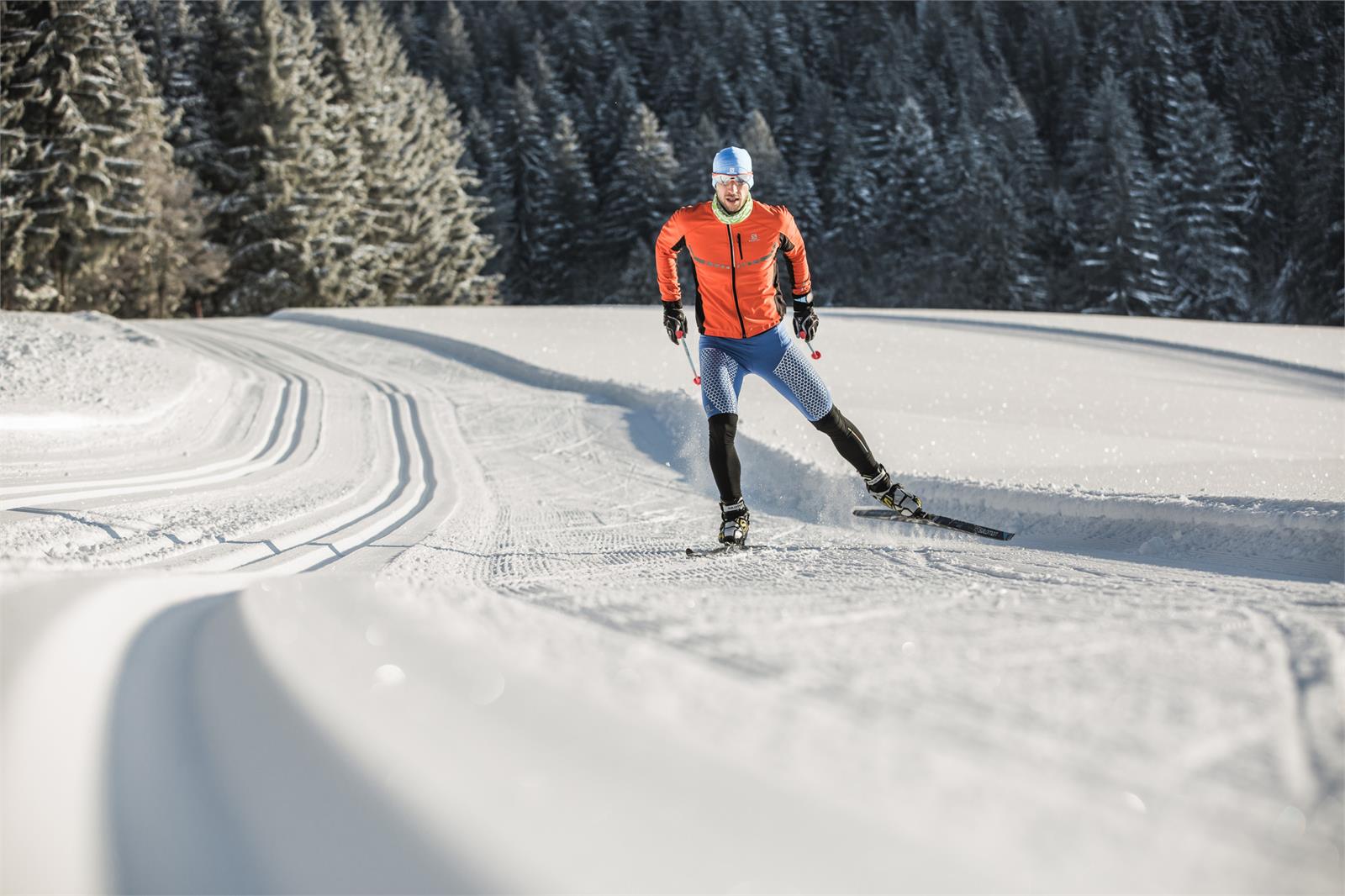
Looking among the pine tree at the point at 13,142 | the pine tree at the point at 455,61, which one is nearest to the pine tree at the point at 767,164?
the pine tree at the point at 455,61

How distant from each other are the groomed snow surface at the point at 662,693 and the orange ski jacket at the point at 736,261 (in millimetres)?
1152

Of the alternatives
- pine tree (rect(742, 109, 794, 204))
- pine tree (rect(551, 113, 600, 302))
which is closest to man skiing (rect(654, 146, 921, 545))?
pine tree (rect(742, 109, 794, 204))

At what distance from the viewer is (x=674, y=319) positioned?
5.16 m

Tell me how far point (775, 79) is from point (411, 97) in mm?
34457

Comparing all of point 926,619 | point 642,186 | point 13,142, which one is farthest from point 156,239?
point 926,619

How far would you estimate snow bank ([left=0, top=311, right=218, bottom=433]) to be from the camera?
5852mm

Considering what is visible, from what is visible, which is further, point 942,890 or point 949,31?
point 949,31

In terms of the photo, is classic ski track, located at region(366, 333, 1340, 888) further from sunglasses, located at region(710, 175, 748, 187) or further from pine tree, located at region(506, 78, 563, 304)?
pine tree, located at region(506, 78, 563, 304)

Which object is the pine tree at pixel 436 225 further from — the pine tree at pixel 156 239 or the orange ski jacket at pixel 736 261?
the orange ski jacket at pixel 736 261

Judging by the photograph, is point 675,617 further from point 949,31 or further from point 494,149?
point 949,31

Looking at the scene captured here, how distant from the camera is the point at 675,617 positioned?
86.4 inches

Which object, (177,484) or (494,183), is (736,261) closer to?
(177,484)

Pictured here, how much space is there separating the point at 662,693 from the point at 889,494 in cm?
365

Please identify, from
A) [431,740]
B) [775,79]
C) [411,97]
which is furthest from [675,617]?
[775,79]
